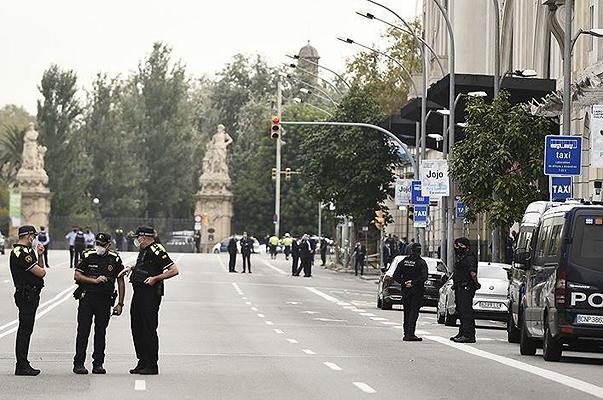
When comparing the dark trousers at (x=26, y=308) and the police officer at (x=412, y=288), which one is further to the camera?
the police officer at (x=412, y=288)

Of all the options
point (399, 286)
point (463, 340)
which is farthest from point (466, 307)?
point (399, 286)

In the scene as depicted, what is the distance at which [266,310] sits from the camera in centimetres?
4041

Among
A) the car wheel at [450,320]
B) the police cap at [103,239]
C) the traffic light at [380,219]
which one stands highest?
the traffic light at [380,219]

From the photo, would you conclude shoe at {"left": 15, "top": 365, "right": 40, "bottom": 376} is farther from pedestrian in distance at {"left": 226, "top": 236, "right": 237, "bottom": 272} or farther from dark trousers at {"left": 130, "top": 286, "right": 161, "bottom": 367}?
pedestrian in distance at {"left": 226, "top": 236, "right": 237, "bottom": 272}

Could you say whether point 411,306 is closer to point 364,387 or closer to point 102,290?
point 102,290

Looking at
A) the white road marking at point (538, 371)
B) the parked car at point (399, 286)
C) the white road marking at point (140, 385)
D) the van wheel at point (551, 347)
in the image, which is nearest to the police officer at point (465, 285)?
the white road marking at point (538, 371)

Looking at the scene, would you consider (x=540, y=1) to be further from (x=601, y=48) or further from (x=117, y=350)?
(x=117, y=350)

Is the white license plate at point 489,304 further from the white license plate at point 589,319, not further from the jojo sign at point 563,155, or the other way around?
the white license plate at point 589,319

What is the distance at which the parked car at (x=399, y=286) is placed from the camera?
1658 inches

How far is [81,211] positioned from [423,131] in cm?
6784

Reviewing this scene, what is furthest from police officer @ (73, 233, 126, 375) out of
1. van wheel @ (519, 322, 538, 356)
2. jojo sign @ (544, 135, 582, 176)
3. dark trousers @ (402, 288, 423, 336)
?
jojo sign @ (544, 135, 582, 176)

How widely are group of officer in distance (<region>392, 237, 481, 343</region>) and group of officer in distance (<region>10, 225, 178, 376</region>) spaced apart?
28.9 feet

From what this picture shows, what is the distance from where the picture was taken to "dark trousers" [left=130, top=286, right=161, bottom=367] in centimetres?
1972

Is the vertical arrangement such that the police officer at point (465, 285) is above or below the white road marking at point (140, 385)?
above
